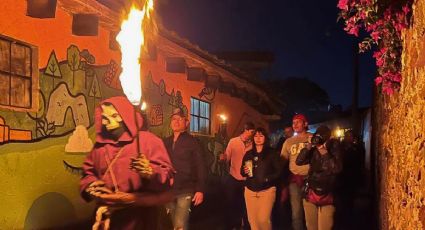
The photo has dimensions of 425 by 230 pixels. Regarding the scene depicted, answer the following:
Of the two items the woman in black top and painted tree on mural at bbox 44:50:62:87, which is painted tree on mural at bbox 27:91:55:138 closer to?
painted tree on mural at bbox 44:50:62:87

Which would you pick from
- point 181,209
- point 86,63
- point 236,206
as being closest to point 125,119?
point 181,209

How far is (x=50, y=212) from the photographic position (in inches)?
269

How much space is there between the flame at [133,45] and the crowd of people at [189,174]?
9.4 inches

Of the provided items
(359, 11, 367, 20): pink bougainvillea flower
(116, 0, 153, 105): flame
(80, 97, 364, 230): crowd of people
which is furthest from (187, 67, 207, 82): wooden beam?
(359, 11, 367, 20): pink bougainvillea flower

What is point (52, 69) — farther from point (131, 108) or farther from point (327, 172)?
point (327, 172)

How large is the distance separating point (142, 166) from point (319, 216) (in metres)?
3.40

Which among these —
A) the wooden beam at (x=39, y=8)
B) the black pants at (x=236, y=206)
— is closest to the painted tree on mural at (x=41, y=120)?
the wooden beam at (x=39, y=8)

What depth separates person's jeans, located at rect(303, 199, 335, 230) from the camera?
7.23 metres

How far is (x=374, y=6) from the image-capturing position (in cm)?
454

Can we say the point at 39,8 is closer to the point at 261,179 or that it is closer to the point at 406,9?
the point at 261,179

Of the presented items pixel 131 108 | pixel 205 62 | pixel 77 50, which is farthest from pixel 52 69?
pixel 205 62

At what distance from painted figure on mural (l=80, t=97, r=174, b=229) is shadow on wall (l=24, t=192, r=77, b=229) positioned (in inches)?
70.2

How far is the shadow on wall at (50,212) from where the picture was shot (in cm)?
648

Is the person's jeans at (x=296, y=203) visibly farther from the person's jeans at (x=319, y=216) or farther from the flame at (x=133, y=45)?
the flame at (x=133, y=45)
